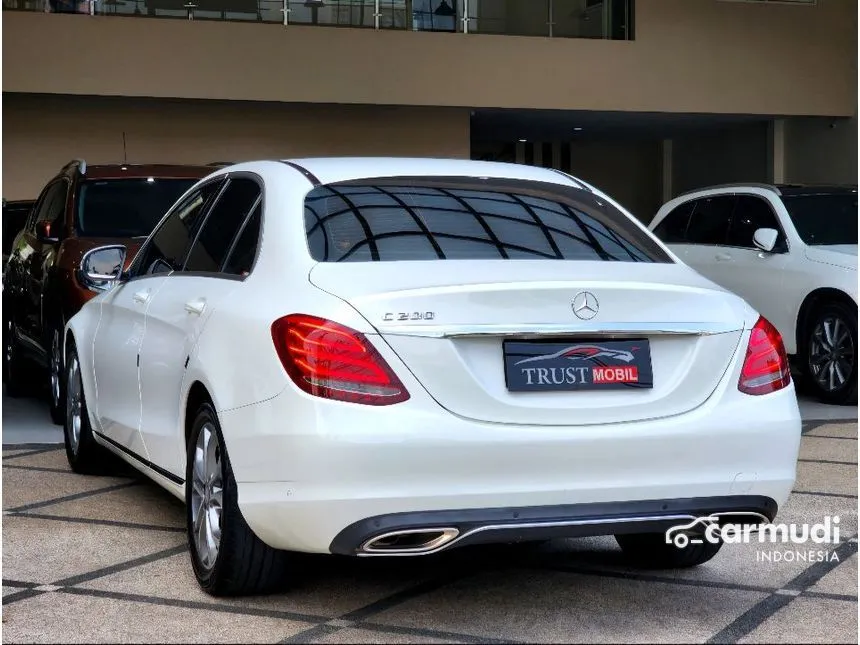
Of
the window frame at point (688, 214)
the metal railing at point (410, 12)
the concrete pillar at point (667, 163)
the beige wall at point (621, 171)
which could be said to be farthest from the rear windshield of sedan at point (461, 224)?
the beige wall at point (621, 171)

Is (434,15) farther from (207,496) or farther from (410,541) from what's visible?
(410,541)

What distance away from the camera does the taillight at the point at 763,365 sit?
13.9 feet

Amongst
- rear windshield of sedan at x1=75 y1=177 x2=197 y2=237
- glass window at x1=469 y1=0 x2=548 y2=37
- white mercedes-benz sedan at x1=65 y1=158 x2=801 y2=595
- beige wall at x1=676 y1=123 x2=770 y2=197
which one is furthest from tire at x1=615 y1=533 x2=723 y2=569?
beige wall at x1=676 y1=123 x2=770 y2=197

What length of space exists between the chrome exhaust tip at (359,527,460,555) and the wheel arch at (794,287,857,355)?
7.27 m

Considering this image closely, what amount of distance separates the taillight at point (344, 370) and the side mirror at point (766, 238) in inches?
294

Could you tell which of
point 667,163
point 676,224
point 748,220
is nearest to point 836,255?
point 748,220

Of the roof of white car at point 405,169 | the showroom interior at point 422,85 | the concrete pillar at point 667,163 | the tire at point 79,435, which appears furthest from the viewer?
the concrete pillar at point 667,163

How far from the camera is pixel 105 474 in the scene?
23.5 ft

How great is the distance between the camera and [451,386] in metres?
3.92

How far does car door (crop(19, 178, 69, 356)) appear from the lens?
8984 mm

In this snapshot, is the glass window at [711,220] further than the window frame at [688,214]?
No

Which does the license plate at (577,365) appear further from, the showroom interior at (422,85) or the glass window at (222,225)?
the showroom interior at (422,85)

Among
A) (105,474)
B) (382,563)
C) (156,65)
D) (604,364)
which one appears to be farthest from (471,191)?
(156,65)

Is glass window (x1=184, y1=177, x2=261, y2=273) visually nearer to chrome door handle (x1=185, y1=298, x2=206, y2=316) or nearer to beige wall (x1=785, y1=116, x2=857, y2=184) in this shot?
chrome door handle (x1=185, y1=298, x2=206, y2=316)
